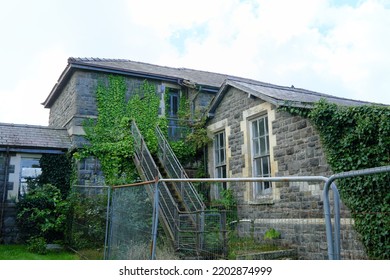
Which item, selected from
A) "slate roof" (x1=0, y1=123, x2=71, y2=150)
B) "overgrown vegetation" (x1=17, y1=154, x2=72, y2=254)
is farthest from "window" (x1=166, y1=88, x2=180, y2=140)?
"overgrown vegetation" (x1=17, y1=154, x2=72, y2=254)

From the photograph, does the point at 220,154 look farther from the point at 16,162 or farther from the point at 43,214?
the point at 16,162

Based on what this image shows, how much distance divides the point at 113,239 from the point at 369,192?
5.30 meters

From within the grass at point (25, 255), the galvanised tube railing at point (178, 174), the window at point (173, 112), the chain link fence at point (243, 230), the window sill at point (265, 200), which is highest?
the window at point (173, 112)

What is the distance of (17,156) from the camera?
13.0m

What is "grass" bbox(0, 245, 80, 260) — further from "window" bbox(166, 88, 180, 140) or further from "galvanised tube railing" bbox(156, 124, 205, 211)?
"window" bbox(166, 88, 180, 140)

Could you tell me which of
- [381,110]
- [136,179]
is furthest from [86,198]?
[381,110]

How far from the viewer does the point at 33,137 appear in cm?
1377

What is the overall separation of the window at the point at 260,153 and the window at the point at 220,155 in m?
1.74

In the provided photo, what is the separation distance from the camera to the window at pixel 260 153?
10.6 meters

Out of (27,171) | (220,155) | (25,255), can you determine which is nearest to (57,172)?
(27,171)

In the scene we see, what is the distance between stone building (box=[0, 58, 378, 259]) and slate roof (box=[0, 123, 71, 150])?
0.31 ft

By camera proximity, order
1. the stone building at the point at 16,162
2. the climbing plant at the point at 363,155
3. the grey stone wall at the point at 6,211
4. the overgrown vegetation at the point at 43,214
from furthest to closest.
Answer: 1. the stone building at the point at 16,162
2. the grey stone wall at the point at 6,211
3. the overgrown vegetation at the point at 43,214
4. the climbing plant at the point at 363,155

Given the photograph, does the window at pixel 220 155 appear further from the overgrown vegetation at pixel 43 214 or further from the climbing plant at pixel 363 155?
the overgrown vegetation at pixel 43 214

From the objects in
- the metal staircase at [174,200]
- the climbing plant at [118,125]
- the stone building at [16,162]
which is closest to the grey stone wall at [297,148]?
the metal staircase at [174,200]
